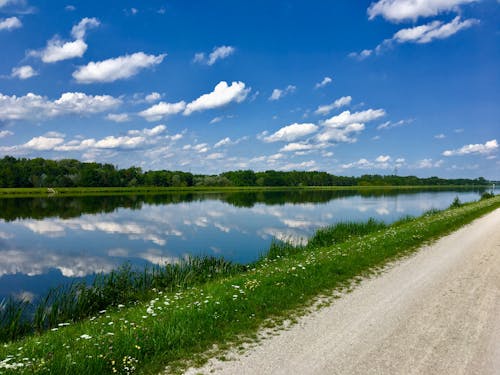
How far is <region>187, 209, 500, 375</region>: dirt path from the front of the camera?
545cm

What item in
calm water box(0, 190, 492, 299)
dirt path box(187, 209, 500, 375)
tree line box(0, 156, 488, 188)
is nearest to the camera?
dirt path box(187, 209, 500, 375)

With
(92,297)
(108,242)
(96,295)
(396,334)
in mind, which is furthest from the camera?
(108,242)

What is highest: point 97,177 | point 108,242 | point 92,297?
point 97,177

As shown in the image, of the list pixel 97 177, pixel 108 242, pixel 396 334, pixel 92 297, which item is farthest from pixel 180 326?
pixel 97 177

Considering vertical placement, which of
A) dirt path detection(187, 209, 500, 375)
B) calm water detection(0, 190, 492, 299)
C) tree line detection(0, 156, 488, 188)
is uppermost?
tree line detection(0, 156, 488, 188)

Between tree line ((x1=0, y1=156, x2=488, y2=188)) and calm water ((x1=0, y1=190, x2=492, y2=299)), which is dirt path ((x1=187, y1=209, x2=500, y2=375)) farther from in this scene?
tree line ((x1=0, y1=156, x2=488, y2=188))

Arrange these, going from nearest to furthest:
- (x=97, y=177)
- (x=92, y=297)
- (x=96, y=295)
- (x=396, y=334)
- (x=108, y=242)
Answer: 1. (x=396, y=334)
2. (x=92, y=297)
3. (x=96, y=295)
4. (x=108, y=242)
5. (x=97, y=177)

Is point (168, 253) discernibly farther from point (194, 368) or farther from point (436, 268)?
point (194, 368)

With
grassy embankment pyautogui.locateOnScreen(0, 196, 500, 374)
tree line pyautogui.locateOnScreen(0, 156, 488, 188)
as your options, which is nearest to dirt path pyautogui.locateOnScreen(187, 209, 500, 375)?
grassy embankment pyautogui.locateOnScreen(0, 196, 500, 374)

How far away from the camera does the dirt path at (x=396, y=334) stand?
5453 millimetres

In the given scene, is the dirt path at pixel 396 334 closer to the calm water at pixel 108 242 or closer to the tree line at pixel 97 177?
the calm water at pixel 108 242

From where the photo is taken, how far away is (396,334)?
21.6 feet

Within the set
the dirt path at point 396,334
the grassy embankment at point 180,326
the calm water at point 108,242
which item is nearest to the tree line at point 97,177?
the calm water at point 108,242

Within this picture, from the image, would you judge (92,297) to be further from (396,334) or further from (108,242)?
(108,242)
